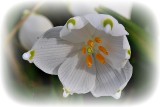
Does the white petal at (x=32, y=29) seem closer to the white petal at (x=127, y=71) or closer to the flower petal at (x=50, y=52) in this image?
the flower petal at (x=50, y=52)

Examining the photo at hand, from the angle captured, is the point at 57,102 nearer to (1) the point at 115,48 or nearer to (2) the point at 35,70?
(2) the point at 35,70

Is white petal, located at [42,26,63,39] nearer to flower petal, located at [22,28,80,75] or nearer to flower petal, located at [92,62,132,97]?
flower petal, located at [22,28,80,75]

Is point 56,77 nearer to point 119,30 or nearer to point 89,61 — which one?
point 89,61

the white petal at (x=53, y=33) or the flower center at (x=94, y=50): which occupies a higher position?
the white petal at (x=53, y=33)

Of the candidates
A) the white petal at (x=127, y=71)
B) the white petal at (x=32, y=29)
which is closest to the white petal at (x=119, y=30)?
the white petal at (x=127, y=71)

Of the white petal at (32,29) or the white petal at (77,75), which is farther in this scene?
the white petal at (32,29)

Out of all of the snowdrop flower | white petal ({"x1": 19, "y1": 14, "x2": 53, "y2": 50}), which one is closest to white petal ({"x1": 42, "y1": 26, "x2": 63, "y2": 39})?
the snowdrop flower

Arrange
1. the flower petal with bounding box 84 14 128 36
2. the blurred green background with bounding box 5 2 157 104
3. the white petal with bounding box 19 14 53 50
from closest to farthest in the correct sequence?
the flower petal with bounding box 84 14 128 36 < the blurred green background with bounding box 5 2 157 104 < the white petal with bounding box 19 14 53 50

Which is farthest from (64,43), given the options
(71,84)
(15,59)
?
(15,59)

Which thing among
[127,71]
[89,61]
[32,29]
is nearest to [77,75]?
[89,61]
